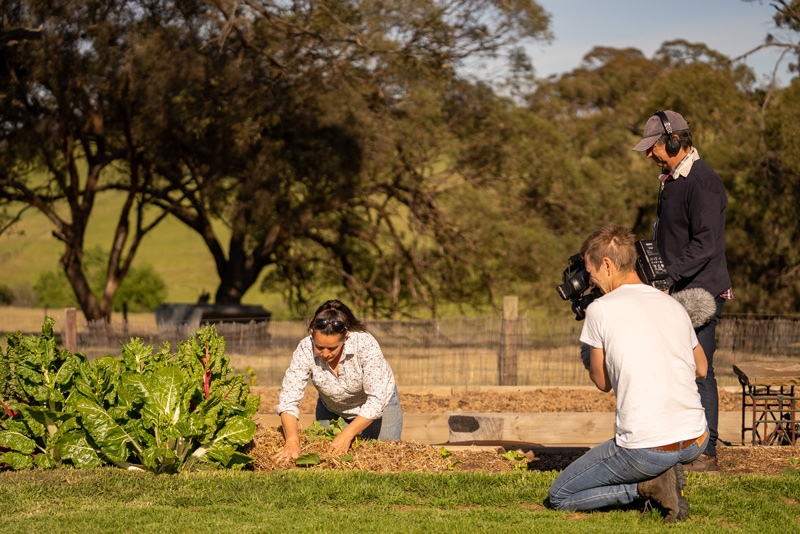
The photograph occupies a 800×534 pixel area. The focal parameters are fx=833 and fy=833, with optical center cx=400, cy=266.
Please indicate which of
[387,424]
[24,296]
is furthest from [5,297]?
[387,424]

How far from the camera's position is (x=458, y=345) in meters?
11.8

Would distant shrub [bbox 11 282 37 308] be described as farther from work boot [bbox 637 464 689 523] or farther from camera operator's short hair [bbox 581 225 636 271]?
work boot [bbox 637 464 689 523]

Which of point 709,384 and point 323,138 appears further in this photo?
point 323,138

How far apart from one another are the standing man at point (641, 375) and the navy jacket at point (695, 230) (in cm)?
86

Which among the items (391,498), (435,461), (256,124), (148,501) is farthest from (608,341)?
(256,124)

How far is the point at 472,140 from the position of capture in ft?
64.8

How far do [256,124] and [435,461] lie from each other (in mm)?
11127

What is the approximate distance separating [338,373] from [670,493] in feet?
7.95

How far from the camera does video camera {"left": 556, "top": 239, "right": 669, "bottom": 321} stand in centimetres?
449

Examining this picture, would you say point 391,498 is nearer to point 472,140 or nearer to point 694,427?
point 694,427

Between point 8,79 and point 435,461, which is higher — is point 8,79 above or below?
above

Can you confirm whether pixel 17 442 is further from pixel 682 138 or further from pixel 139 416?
pixel 682 138

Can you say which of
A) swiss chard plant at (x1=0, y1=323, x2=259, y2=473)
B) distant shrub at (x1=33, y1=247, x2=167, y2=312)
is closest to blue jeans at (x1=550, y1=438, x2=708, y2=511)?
swiss chard plant at (x1=0, y1=323, x2=259, y2=473)

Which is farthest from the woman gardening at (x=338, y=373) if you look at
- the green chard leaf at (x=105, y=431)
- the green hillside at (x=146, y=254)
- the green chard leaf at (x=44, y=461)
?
the green hillside at (x=146, y=254)
